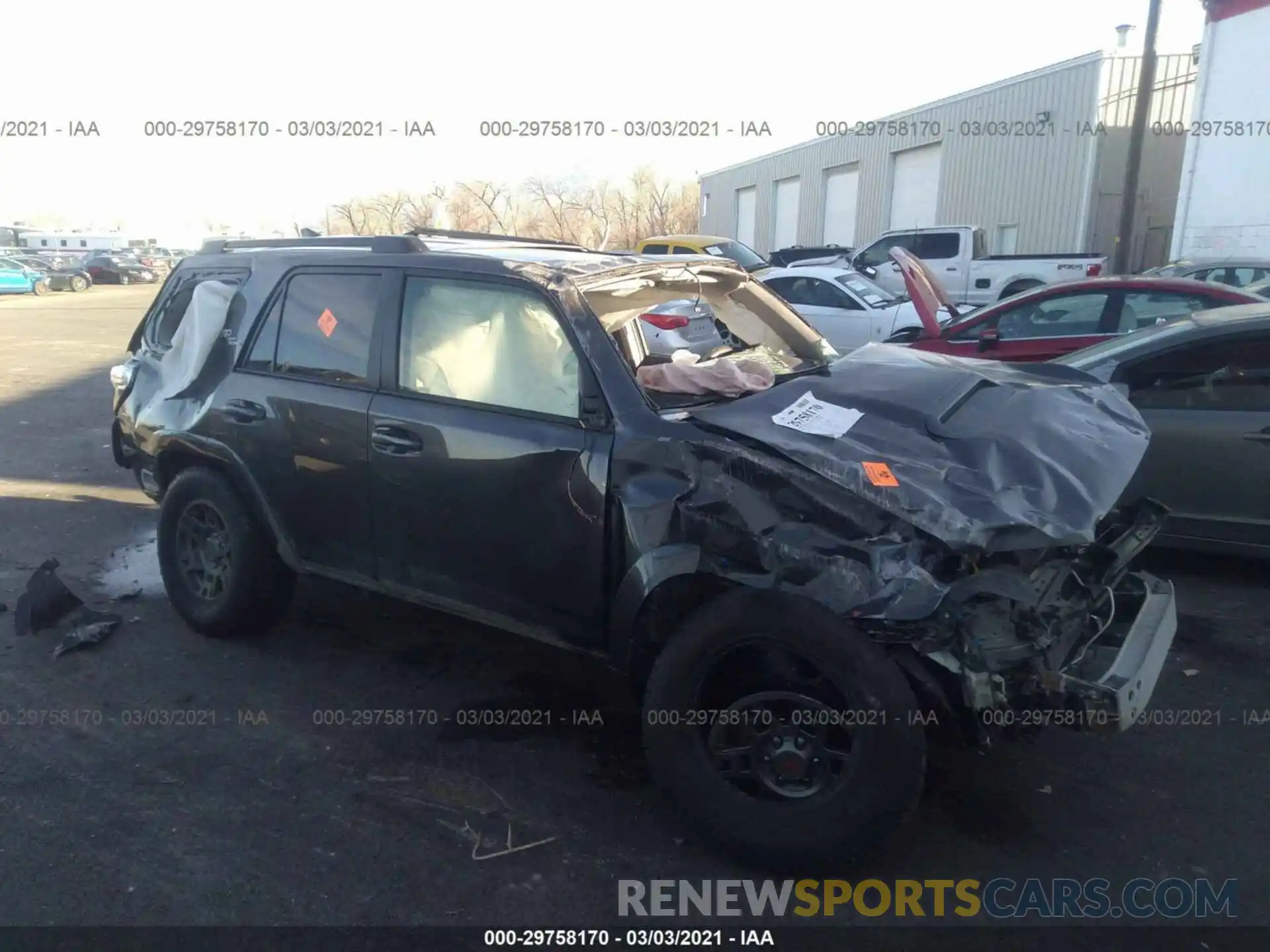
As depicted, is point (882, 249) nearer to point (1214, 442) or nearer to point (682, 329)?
point (1214, 442)

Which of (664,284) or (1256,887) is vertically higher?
(664,284)

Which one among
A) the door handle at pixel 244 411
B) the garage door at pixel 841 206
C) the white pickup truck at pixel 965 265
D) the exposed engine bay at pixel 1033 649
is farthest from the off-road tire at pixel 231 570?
the garage door at pixel 841 206

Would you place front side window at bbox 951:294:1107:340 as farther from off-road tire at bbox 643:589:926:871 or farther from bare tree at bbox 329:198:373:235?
bare tree at bbox 329:198:373:235

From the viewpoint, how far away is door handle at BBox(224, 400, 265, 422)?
4359 mm

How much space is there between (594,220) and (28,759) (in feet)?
A: 122

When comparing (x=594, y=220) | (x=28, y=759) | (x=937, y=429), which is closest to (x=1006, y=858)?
(x=937, y=429)

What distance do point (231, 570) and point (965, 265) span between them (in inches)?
646

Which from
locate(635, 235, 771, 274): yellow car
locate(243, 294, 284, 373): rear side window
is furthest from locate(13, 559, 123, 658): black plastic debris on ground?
locate(635, 235, 771, 274): yellow car

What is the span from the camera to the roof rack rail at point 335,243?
4.12 metres

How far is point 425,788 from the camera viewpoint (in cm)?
352

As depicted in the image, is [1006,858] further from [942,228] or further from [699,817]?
[942,228]

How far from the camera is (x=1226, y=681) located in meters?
4.24

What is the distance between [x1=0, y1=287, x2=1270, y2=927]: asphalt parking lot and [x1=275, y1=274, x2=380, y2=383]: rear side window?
143 cm

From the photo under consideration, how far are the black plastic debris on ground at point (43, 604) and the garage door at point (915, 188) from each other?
26.3 m
